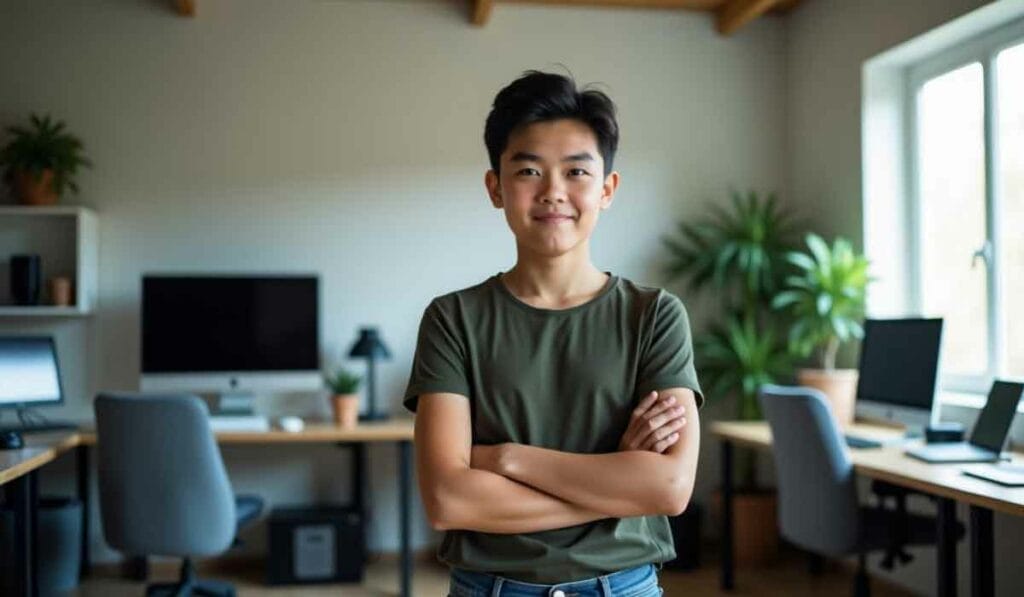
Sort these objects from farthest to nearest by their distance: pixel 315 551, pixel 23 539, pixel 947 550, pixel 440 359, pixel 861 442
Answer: pixel 315 551 < pixel 861 442 < pixel 23 539 < pixel 947 550 < pixel 440 359

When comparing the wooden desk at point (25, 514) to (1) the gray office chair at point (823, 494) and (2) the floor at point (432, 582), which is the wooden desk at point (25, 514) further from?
(1) the gray office chair at point (823, 494)

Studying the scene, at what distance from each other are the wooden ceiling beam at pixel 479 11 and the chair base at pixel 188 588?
2808mm

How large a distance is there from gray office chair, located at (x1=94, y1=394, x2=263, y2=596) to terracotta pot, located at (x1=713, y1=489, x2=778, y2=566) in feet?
8.00

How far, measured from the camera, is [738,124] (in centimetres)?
529

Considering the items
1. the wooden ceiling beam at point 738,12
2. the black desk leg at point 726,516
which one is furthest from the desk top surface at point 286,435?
the wooden ceiling beam at point 738,12

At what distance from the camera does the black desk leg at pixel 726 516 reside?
4426 millimetres

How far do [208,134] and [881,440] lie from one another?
3373mm

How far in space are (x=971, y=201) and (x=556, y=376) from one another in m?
3.34

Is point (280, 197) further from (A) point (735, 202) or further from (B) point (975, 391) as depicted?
(B) point (975, 391)

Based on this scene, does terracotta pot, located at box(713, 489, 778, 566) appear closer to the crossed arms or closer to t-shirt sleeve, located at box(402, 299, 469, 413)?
the crossed arms

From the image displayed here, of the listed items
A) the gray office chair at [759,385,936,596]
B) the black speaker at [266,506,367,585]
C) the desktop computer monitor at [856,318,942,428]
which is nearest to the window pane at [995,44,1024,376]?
the desktop computer monitor at [856,318,942,428]

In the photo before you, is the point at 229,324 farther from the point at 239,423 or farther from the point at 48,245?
the point at 48,245

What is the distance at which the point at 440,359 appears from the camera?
1.41m

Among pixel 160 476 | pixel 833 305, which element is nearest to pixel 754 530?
pixel 833 305
